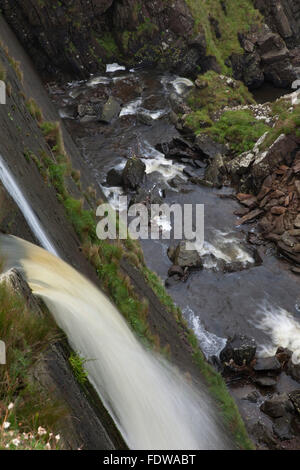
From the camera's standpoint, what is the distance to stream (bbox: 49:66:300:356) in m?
15.8

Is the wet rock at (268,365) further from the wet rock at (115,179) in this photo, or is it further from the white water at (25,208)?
the wet rock at (115,179)

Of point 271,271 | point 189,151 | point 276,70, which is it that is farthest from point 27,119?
point 276,70

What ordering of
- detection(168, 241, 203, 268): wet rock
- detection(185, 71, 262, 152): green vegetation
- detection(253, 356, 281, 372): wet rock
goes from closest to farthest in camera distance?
1. detection(253, 356, 281, 372): wet rock
2. detection(168, 241, 203, 268): wet rock
3. detection(185, 71, 262, 152): green vegetation

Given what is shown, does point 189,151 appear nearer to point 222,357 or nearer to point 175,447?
point 222,357

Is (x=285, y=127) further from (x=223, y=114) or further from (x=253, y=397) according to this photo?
(x=253, y=397)

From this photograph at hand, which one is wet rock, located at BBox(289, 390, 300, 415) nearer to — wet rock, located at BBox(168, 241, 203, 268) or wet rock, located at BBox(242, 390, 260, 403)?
wet rock, located at BBox(242, 390, 260, 403)

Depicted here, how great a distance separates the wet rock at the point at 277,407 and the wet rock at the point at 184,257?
6799 millimetres

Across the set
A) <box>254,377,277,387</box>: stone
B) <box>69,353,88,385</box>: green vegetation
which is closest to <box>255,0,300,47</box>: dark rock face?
<box>254,377,277,387</box>: stone

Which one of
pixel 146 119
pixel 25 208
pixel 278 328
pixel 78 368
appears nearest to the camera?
pixel 78 368

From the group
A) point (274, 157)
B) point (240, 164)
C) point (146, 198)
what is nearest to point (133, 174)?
point (146, 198)

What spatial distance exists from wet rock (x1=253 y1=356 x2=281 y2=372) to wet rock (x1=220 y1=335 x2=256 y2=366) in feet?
1.04

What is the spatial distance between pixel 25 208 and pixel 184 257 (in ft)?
36.1

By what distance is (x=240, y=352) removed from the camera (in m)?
13.8

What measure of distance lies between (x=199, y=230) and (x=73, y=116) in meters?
14.8
